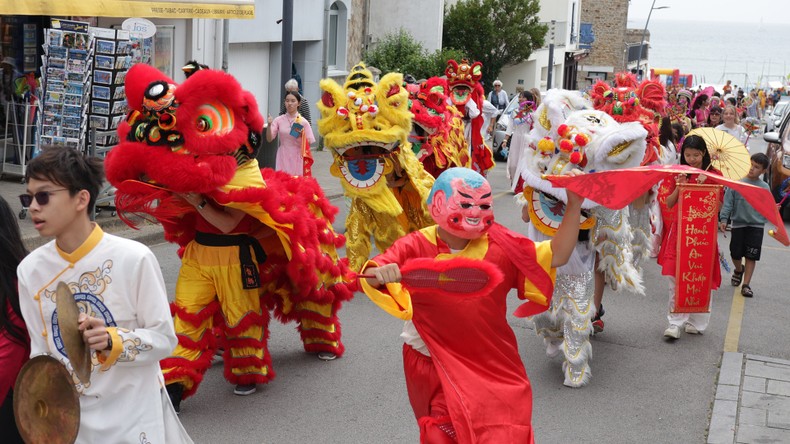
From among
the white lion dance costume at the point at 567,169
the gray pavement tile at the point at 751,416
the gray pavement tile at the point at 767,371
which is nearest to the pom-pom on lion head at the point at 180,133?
the white lion dance costume at the point at 567,169

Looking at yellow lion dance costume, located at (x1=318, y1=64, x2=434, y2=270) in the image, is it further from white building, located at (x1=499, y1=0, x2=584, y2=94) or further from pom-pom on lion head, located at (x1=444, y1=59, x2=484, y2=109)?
white building, located at (x1=499, y1=0, x2=584, y2=94)

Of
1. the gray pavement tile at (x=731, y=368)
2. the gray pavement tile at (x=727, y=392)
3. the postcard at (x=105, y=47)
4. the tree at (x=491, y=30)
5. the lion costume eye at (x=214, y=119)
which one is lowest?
the gray pavement tile at (x=727, y=392)

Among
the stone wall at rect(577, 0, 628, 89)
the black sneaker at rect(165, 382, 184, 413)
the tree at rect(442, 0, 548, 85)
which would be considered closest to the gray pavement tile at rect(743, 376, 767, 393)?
the black sneaker at rect(165, 382, 184, 413)

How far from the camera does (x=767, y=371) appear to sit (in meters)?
7.94

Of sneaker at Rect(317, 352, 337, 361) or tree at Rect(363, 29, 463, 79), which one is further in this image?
tree at Rect(363, 29, 463, 79)

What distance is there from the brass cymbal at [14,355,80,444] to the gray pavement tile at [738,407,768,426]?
468 cm

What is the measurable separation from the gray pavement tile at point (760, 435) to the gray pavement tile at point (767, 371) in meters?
1.21

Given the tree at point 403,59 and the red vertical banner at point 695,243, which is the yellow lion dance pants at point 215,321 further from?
the tree at point 403,59

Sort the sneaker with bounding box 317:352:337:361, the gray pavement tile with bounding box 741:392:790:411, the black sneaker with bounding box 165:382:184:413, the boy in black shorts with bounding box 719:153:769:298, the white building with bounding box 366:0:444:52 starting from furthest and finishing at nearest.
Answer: the white building with bounding box 366:0:444:52 → the boy in black shorts with bounding box 719:153:769:298 → the sneaker with bounding box 317:352:337:361 → the gray pavement tile with bounding box 741:392:790:411 → the black sneaker with bounding box 165:382:184:413

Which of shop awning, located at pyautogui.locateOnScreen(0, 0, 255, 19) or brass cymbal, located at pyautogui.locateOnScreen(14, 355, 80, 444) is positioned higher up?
shop awning, located at pyautogui.locateOnScreen(0, 0, 255, 19)

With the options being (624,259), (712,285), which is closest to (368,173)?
(624,259)

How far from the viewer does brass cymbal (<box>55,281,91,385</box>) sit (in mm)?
3402

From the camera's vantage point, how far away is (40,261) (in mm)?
3801

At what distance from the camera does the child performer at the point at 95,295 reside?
375 centimetres
